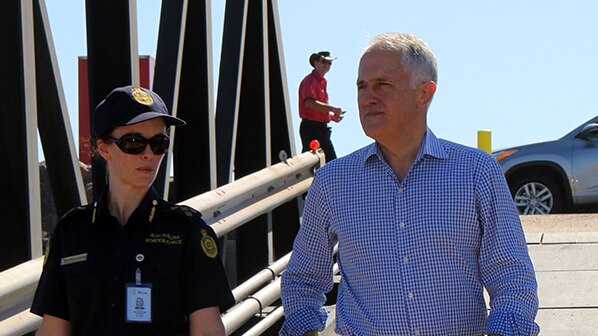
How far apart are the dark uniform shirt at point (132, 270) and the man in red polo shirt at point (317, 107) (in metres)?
11.0

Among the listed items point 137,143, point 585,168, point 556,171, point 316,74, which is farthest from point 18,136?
point 556,171

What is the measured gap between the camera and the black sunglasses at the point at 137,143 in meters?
3.83

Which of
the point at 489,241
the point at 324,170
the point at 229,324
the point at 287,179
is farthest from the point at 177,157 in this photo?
the point at 489,241

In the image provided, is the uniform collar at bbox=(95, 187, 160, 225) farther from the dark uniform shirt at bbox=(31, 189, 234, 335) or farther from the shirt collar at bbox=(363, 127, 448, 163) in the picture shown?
the shirt collar at bbox=(363, 127, 448, 163)

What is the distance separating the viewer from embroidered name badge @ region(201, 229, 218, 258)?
3.82 metres

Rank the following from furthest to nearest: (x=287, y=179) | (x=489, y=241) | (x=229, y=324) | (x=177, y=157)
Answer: (x=287, y=179), (x=177, y=157), (x=229, y=324), (x=489, y=241)

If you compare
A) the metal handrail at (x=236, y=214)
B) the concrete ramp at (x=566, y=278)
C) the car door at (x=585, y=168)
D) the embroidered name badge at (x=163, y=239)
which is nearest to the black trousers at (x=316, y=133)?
the concrete ramp at (x=566, y=278)

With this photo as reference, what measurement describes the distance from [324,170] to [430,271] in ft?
1.75

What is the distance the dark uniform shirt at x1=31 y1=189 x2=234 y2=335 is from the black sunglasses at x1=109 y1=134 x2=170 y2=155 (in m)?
0.15

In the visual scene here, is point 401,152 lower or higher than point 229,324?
higher

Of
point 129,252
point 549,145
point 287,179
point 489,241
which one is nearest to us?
point 129,252

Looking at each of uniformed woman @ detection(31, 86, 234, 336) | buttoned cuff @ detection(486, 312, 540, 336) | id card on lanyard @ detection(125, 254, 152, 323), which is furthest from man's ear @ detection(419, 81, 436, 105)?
id card on lanyard @ detection(125, 254, 152, 323)

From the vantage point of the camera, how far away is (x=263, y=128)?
28.2ft

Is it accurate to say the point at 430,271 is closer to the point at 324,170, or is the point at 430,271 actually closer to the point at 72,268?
the point at 324,170
